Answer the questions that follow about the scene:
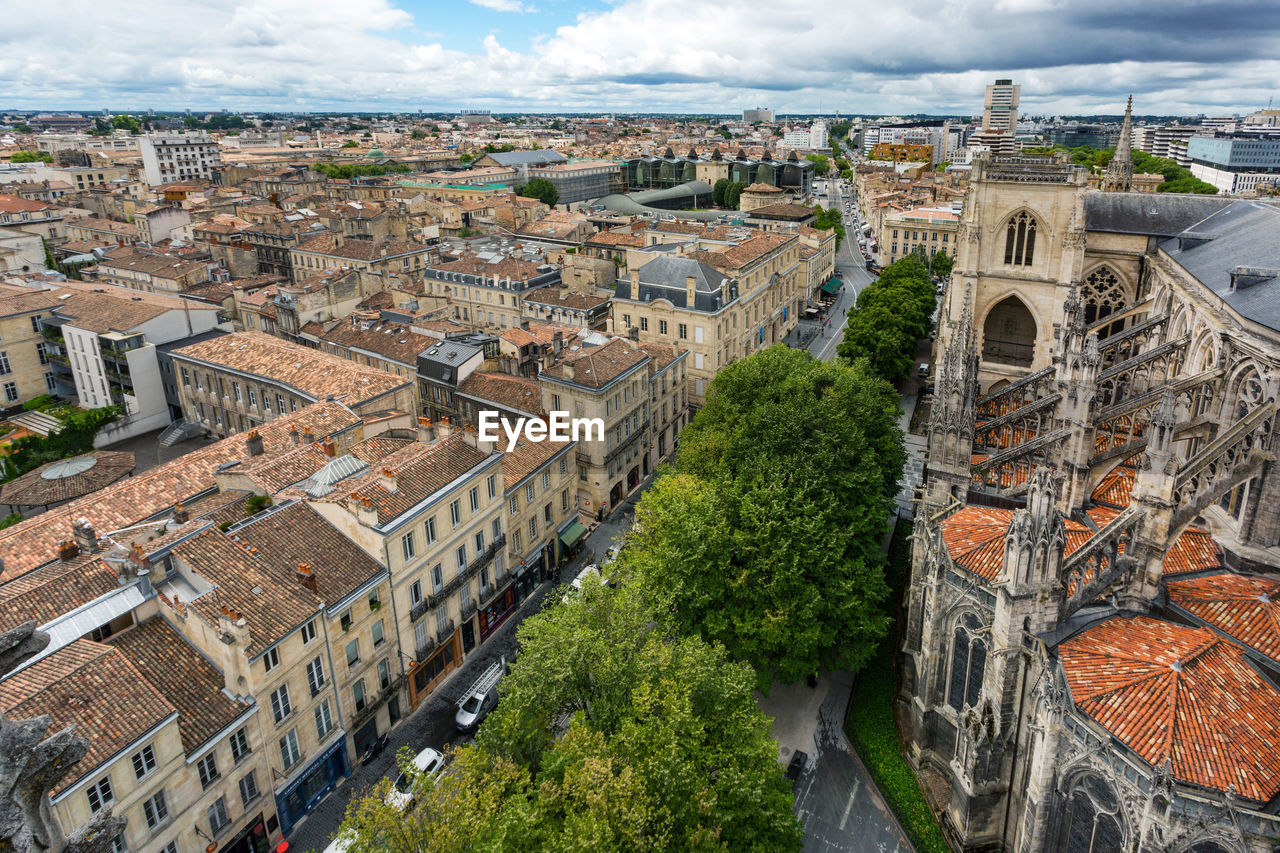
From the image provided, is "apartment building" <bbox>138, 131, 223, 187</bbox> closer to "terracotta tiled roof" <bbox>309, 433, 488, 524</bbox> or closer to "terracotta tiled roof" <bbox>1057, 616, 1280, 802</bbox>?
"terracotta tiled roof" <bbox>309, 433, 488, 524</bbox>

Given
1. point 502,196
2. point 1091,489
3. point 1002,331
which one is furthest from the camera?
point 502,196

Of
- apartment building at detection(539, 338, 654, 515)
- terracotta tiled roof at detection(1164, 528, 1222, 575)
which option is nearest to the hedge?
terracotta tiled roof at detection(1164, 528, 1222, 575)

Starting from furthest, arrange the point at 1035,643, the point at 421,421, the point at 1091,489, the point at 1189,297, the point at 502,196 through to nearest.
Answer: the point at 502,196
the point at 421,421
the point at 1189,297
the point at 1091,489
the point at 1035,643

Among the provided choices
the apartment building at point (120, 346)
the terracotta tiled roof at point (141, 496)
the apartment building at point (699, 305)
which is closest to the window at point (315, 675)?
the terracotta tiled roof at point (141, 496)

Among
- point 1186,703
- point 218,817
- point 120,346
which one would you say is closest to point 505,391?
point 218,817

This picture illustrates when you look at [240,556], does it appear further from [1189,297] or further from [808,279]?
[808,279]

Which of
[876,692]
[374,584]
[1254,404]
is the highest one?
[1254,404]

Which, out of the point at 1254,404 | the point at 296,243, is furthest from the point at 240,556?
the point at 296,243
